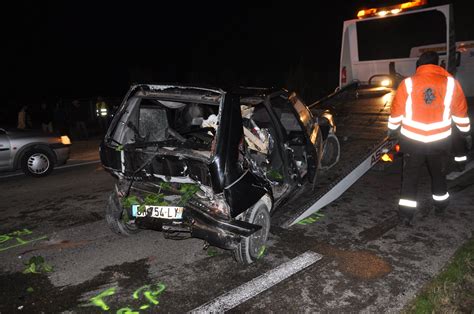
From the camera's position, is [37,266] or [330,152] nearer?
[37,266]

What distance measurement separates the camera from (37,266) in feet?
13.7

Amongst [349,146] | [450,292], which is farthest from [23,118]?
[450,292]

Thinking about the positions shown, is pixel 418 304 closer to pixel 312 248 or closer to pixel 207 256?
pixel 312 248

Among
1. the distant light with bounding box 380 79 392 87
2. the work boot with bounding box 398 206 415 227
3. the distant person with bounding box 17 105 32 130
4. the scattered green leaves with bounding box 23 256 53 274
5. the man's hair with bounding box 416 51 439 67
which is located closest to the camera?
the scattered green leaves with bounding box 23 256 53 274

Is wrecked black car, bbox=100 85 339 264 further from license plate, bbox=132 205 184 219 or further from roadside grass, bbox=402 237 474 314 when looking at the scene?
roadside grass, bbox=402 237 474 314

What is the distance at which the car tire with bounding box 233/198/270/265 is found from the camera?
399 centimetres

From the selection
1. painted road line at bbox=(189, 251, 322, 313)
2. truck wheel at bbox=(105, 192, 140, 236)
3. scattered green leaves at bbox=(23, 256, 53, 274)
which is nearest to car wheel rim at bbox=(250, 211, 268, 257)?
painted road line at bbox=(189, 251, 322, 313)

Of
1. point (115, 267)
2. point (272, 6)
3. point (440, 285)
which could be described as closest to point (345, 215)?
point (440, 285)

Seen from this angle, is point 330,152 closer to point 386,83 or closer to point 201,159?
A: point 201,159

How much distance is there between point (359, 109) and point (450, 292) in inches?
193

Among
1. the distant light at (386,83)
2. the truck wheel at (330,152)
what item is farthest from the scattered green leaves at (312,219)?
the distant light at (386,83)

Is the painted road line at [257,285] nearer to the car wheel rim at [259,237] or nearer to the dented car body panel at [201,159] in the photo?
the car wheel rim at [259,237]

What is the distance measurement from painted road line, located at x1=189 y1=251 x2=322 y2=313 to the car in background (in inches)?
237

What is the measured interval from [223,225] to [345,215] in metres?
2.26
